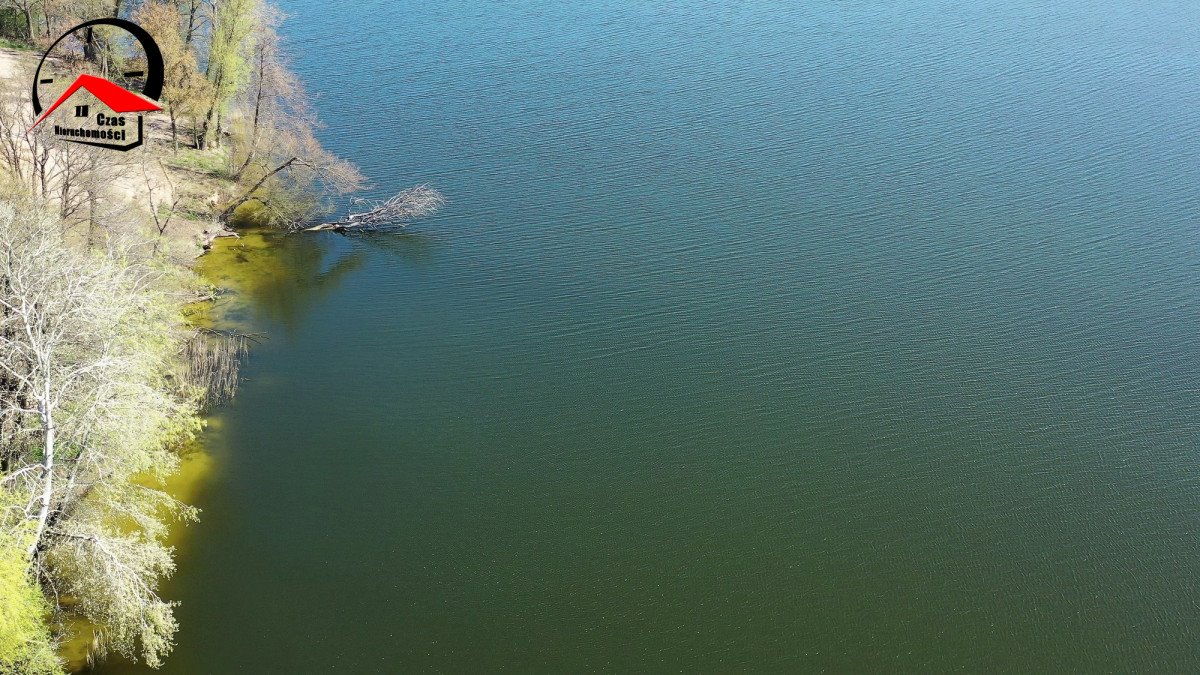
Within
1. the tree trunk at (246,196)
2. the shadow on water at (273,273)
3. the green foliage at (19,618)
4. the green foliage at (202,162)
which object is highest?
the green foliage at (202,162)

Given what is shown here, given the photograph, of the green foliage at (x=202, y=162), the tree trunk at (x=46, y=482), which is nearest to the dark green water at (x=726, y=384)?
the tree trunk at (x=46, y=482)

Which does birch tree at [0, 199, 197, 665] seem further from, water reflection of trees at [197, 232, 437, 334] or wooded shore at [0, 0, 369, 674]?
water reflection of trees at [197, 232, 437, 334]

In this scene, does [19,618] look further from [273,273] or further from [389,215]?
[389,215]

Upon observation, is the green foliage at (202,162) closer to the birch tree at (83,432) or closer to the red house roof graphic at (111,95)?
the red house roof graphic at (111,95)

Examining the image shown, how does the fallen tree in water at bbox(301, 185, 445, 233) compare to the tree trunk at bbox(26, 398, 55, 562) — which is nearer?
the tree trunk at bbox(26, 398, 55, 562)

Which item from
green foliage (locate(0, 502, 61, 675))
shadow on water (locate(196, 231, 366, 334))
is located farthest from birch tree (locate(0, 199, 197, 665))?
shadow on water (locate(196, 231, 366, 334))

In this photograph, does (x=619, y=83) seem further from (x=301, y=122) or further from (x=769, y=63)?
(x=301, y=122)
